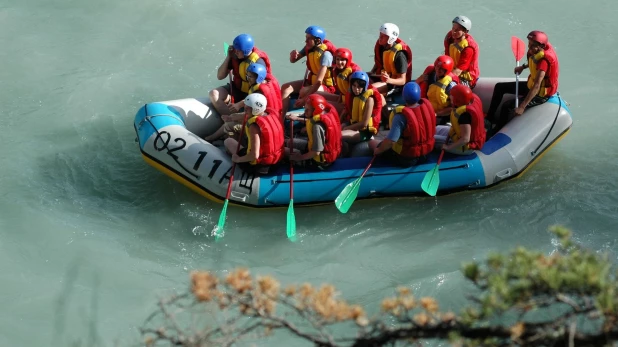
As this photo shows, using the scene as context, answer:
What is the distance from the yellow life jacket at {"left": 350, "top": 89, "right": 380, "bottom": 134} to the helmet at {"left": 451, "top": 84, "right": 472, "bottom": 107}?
0.75 metres

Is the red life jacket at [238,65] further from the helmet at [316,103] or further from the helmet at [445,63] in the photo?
the helmet at [445,63]

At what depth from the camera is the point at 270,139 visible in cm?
706

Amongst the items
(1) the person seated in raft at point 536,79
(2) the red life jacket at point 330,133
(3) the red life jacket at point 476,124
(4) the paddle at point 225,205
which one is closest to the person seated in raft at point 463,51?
(1) the person seated in raft at point 536,79

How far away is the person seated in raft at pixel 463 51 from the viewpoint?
26.5ft

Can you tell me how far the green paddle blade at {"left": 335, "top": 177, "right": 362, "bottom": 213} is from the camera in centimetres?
718

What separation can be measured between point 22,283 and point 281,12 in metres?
5.69

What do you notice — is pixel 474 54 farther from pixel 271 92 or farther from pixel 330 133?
pixel 271 92

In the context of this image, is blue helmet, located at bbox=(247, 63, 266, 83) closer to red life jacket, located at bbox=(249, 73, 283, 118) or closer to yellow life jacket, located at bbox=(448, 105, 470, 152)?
red life jacket, located at bbox=(249, 73, 283, 118)

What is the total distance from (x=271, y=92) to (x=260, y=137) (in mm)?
647

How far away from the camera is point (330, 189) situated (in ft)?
24.0

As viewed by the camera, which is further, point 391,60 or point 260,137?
point 391,60

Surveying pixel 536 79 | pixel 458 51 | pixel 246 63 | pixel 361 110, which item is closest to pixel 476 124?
pixel 536 79

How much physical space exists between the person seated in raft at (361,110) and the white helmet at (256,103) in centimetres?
86

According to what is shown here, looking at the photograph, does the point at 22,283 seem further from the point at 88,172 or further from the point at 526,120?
the point at 526,120
